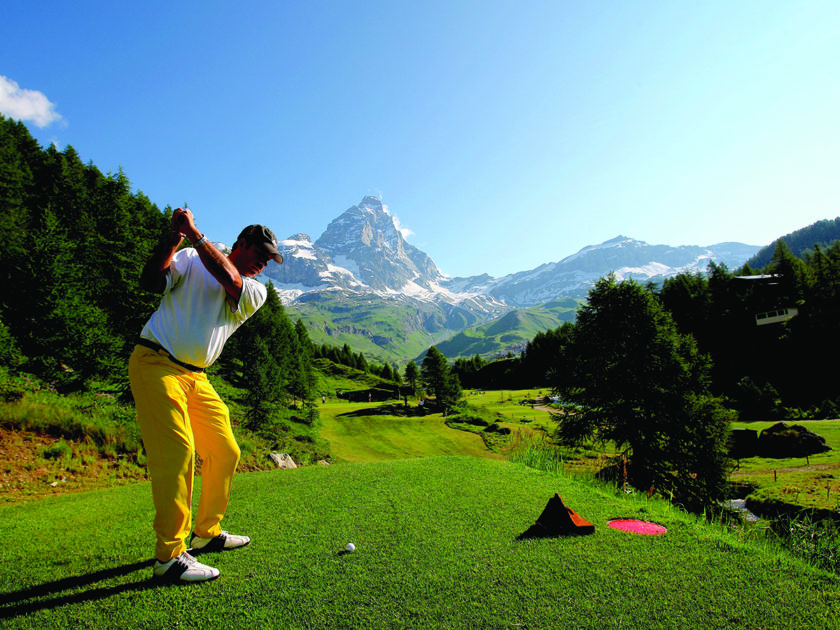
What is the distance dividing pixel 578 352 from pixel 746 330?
64102 mm

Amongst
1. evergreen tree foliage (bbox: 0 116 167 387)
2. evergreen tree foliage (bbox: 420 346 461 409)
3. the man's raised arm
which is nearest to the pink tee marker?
the man's raised arm

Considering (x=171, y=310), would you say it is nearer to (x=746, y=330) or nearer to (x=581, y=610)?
(x=581, y=610)

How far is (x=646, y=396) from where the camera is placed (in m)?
19.3

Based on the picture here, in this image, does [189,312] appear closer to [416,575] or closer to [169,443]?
[169,443]

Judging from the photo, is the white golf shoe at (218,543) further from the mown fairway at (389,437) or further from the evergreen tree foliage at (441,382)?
the evergreen tree foliage at (441,382)

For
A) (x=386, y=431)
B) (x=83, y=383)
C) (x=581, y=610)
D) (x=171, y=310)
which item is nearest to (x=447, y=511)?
(x=581, y=610)

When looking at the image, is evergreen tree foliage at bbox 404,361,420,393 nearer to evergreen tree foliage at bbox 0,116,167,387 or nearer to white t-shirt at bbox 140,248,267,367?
evergreen tree foliage at bbox 0,116,167,387

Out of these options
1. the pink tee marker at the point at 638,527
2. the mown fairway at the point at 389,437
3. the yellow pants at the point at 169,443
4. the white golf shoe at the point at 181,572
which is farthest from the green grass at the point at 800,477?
the mown fairway at the point at 389,437

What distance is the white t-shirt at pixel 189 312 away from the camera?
3.58 meters

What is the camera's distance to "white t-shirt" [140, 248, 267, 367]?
3582 mm

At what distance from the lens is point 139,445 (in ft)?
38.7

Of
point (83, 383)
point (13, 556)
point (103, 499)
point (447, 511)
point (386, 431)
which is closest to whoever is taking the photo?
point (13, 556)

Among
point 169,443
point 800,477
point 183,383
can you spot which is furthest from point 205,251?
point 800,477

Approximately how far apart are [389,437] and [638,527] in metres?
46.0
